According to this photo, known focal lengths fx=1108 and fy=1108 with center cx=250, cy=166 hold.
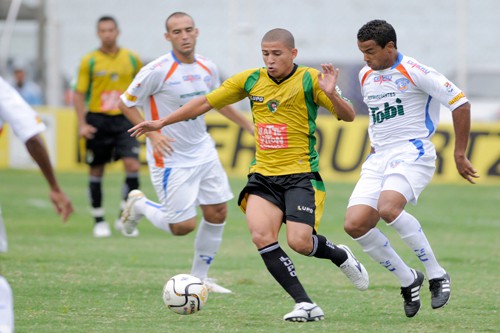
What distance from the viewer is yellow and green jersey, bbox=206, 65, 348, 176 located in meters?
7.97

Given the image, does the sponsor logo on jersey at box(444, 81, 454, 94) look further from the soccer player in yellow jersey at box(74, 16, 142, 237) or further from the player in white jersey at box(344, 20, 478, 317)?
the soccer player in yellow jersey at box(74, 16, 142, 237)

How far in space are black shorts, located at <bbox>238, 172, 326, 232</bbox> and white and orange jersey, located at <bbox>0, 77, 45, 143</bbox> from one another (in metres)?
2.39

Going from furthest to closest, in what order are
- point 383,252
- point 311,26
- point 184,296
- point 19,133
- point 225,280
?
point 311,26
point 225,280
point 383,252
point 184,296
point 19,133

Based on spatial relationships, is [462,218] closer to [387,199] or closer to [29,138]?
[387,199]

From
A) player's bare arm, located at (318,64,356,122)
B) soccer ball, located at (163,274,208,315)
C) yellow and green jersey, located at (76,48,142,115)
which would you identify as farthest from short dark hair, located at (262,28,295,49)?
yellow and green jersey, located at (76,48,142,115)

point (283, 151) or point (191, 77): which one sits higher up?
point (191, 77)

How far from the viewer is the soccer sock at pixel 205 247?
936 centimetres

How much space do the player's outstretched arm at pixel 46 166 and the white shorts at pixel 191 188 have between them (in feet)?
11.1

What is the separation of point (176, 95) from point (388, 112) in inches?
84.8

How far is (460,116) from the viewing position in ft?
26.3

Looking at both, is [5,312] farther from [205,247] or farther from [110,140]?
[110,140]

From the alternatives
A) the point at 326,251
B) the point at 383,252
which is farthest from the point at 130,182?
the point at 383,252

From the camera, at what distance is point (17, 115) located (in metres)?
5.97

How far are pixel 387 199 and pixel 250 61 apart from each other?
15051mm
